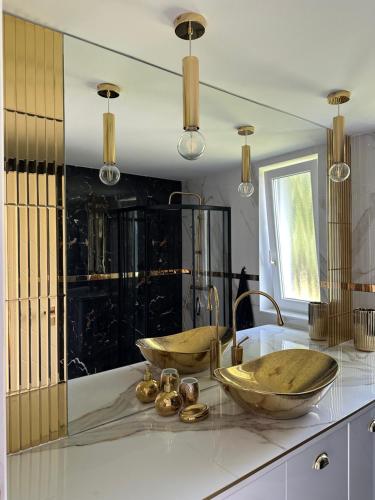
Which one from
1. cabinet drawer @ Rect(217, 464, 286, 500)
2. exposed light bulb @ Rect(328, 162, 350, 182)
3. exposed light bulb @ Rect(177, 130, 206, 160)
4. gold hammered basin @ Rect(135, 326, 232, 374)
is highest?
exposed light bulb @ Rect(328, 162, 350, 182)

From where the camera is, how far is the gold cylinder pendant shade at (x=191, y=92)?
1232mm

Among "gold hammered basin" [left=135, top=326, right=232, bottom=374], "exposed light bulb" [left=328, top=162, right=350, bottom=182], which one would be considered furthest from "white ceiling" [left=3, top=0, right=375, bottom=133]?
"gold hammered basin" [left=135, top=326, right=232, bottom=374]

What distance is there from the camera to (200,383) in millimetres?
1646

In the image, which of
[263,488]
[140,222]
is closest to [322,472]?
[263,488]

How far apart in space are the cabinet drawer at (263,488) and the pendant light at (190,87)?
1067mm

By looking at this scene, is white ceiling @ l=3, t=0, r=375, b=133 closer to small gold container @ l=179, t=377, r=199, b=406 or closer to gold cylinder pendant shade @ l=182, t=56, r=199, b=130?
gold cylinder pendant shade @ l=182, t=56, r=199, b=130

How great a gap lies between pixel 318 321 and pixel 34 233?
1.83 metres

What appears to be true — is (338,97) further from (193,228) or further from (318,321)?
(318,321)

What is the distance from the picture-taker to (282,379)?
1.62 metres

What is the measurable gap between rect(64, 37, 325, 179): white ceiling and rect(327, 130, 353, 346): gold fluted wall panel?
27.5 inches

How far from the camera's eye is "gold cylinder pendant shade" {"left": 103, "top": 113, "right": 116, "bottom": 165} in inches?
55.1

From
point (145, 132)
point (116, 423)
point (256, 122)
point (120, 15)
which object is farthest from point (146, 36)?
point (116, 423)

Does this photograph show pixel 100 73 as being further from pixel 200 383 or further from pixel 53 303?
pixel 200 383

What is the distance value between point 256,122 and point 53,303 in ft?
4.50
